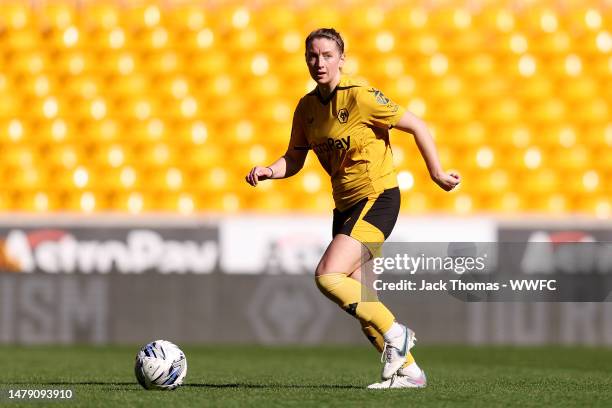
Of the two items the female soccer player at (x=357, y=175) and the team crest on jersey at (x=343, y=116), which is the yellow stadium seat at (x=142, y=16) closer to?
the female soccer player at (x=357, y=175)

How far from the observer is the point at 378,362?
331 inches

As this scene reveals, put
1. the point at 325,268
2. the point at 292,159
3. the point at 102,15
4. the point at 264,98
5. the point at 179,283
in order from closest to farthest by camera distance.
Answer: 1. the point at 325,268
2. the point at 292,159
3. the point at 179,283
4. the point at 264,98
5. the point at 102,15

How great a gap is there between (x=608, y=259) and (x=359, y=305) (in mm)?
5292

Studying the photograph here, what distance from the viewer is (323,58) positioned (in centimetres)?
556

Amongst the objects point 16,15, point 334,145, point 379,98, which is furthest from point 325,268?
point 16,15

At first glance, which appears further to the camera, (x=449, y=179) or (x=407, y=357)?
(x=407, y=357)

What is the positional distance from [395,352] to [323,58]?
137 centimetres

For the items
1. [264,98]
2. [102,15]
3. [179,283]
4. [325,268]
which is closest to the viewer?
[325,268]

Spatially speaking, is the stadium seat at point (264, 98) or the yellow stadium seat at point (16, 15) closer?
the stadium seat at point (264, 98)

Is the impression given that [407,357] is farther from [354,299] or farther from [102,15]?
[102,15]

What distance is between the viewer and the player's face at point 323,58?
A: 554 centimetres

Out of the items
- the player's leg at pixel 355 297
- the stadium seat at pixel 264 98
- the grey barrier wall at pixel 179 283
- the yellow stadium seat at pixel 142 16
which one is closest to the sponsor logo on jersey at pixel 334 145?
the player's leg at pixel 355 297

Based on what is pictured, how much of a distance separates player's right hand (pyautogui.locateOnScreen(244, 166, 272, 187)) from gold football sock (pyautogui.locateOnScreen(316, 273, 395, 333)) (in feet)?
1.75

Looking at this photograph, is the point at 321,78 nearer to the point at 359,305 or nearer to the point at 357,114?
the point at 357,114
